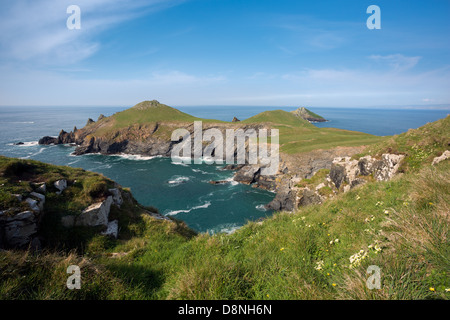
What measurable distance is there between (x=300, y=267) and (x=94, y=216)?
1098cm

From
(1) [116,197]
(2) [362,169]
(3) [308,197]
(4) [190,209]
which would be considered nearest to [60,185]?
(1) [116,197]

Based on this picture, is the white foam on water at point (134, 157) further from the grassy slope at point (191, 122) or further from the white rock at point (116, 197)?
the white rock at point (116, 197)

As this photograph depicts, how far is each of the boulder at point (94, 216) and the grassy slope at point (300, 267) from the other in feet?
17.7

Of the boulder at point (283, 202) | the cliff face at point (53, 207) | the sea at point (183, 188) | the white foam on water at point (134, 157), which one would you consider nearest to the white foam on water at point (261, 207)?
the sea at point (183, 188)

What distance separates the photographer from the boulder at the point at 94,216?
34.5 ft

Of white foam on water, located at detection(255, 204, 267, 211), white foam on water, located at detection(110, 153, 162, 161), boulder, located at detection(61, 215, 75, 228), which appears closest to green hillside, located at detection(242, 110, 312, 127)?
white foam on water, located at detection(110, 153, 162, 161)

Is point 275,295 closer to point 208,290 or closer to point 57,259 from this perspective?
point 208,290

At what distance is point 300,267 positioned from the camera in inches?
187

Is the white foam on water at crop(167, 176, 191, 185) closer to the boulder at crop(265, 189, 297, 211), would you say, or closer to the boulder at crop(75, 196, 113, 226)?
the boulder at crop(265, 189, 297, 211)

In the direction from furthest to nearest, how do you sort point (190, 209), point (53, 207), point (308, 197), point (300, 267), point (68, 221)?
point (190, 209)
point (308, 197)
point (53, 207)
point (68, 221)
point (300, 267)

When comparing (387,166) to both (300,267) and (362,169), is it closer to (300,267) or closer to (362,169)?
(362,169)

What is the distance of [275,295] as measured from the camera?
383 cm

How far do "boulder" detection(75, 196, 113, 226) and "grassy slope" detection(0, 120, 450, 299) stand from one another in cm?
539
